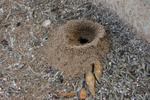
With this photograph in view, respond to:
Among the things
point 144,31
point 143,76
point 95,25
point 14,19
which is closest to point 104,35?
point 95,25

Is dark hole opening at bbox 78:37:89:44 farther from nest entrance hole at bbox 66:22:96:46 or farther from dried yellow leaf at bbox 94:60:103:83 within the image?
dried yellow leaf at bbox 94:60:103:83

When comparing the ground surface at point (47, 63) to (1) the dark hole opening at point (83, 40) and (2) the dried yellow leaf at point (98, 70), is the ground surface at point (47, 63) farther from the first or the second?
(1) the dark hole opening at point (83, 40)

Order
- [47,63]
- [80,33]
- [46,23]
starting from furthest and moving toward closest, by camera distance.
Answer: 1. [46,23]
2. [80,33]
3. [47,63]

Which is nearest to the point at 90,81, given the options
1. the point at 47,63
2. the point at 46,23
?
the point at 47,63

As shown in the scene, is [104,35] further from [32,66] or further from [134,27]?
[32,66]

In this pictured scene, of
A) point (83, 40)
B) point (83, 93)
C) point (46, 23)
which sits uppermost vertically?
point (46, 23)

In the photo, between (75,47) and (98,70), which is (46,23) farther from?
(98,70)
